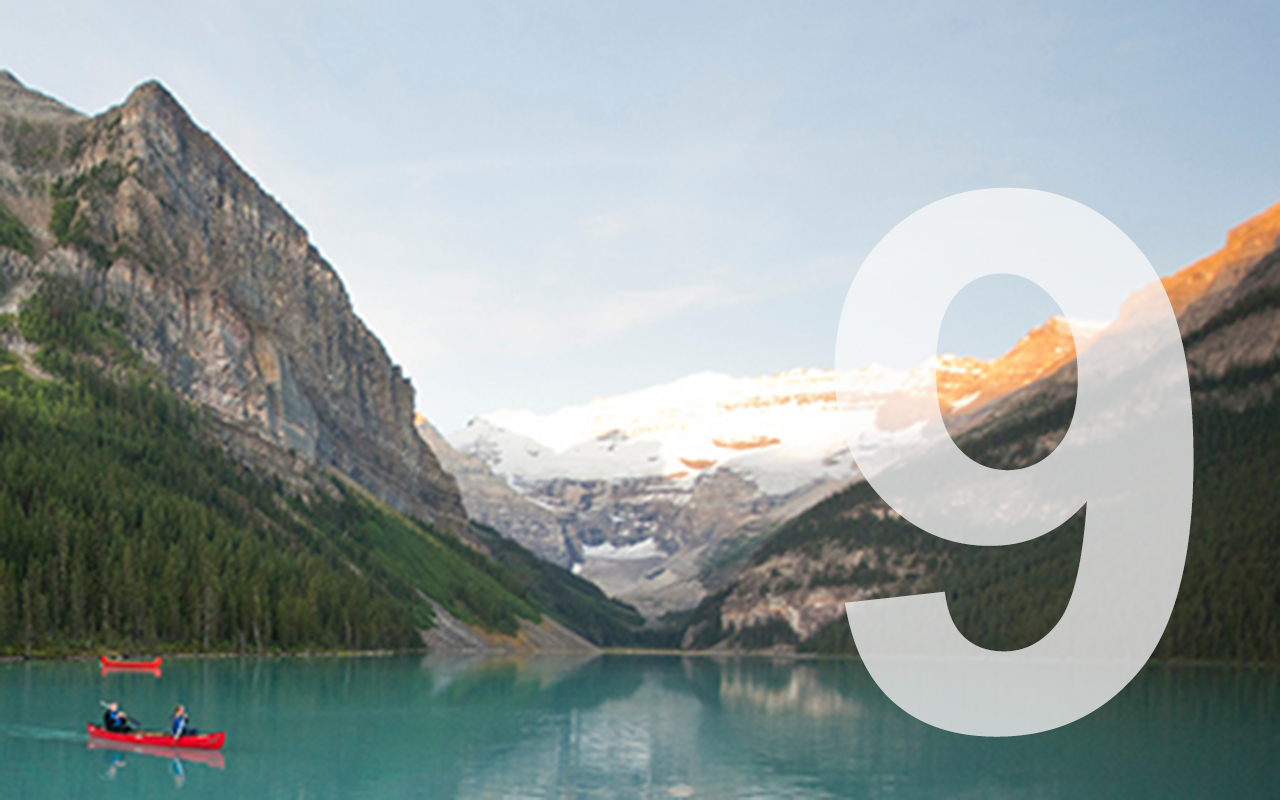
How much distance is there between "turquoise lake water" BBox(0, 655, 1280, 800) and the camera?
5225 cm

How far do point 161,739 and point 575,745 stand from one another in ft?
79.3

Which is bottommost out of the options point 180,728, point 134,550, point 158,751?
point 158,751

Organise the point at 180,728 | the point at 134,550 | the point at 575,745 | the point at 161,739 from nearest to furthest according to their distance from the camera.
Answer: the point at 161,739 → the point at 180,728 → the point at 575,745 → the point at 134,550

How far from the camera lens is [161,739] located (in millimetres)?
58625

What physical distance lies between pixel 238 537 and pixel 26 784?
126433 mm

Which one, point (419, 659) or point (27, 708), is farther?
point (419, 659)

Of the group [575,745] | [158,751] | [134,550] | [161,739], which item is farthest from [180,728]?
[134,550]

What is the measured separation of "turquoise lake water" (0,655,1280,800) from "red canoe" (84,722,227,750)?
52.3 inches

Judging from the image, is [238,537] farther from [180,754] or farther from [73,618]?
[180,754]

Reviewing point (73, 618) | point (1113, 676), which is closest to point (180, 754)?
point (73, 618)

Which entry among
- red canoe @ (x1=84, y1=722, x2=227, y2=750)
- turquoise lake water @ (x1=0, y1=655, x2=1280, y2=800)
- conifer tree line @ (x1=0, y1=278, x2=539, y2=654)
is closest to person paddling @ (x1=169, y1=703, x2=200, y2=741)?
red canoe @ (x1=84, y1=722, x2=227, y2=750)

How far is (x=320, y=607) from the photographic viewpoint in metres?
168

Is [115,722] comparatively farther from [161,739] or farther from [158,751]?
[158,751]

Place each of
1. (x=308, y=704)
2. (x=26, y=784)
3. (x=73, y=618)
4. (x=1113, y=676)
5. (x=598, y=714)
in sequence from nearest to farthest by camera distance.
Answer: (x=26, y=784)
(x=308, y=704)
(x=598, y=714)
(x=73, y=618)
(x=1113, y=676)
